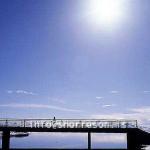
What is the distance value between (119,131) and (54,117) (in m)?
12.7

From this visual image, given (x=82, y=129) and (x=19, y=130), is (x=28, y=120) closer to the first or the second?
(x=19, y=130)

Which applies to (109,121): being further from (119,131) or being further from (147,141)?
(147,141)

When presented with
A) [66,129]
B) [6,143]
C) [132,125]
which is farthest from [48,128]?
[132,125]

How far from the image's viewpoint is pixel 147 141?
2625 inches

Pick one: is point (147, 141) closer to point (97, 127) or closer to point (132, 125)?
point (132, 125)

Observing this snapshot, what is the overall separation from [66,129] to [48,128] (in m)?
3.33

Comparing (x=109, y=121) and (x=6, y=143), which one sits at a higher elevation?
(x=109, y=121)

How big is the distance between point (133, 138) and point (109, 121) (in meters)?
5.31

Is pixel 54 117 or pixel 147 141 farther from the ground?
pixel 54 117

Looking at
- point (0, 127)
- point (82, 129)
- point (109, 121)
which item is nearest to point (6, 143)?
point (0, 127)

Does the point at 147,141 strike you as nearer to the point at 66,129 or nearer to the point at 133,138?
Result: the point at 133,138

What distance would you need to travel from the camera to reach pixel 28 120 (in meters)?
68.0

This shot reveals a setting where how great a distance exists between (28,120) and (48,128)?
4.40 m

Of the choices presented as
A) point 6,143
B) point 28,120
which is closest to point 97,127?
point 28,120
